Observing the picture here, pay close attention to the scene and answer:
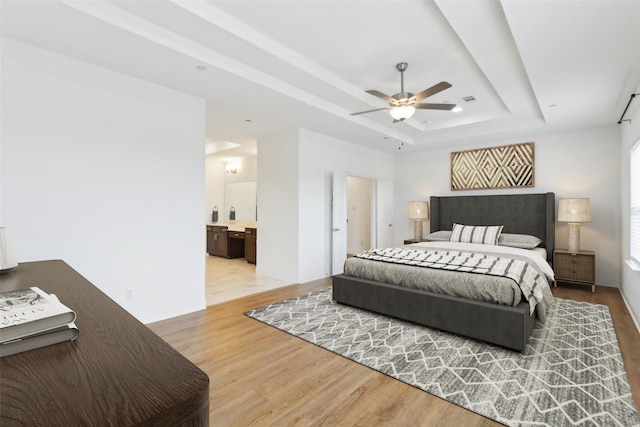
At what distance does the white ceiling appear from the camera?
7.57 feet

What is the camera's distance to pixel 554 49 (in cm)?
270

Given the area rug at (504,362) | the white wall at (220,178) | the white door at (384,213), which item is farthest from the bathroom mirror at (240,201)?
the area rug at (504,362)

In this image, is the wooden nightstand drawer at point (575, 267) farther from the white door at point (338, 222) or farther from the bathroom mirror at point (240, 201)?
the bathroom mirror at point (240, 201)

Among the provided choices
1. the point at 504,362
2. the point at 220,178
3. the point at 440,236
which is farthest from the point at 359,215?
the point at 504,362

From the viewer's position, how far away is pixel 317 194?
544 cm

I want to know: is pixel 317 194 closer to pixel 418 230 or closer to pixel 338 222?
pixel 338 222

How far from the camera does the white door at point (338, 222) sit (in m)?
5.59

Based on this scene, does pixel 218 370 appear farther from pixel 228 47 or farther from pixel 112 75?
pixel 112 75

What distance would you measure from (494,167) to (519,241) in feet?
5.07

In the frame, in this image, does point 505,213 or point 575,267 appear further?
point 505,213

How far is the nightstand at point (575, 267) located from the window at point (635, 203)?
78 cm

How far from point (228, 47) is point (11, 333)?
277 centimetres

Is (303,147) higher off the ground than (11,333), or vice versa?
(303,147)

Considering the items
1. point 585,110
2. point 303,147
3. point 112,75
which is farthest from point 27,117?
point 585,110
